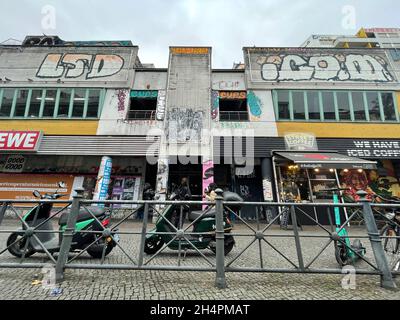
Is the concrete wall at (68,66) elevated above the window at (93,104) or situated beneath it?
elevated above

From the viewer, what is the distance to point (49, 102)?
12547 mm

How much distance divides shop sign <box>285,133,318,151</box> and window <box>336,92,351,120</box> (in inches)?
98.0

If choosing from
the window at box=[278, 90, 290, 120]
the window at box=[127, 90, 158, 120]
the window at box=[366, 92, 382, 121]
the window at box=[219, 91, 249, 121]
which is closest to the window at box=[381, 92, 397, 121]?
the window at box=[366, 92, 382, 121]

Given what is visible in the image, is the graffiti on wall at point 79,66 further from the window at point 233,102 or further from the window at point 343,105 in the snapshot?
the window at point 343,105

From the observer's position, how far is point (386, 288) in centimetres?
316

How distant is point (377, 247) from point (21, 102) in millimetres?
17806

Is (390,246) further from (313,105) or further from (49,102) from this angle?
(49,102)

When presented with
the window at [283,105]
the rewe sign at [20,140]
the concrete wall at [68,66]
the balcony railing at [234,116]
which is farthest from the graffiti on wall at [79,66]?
the window at [283,105]

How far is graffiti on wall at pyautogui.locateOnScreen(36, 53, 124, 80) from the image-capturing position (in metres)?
13.1

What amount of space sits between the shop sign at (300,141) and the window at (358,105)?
326 cm

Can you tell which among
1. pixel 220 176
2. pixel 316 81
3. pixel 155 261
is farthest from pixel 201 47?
pixel 155 261

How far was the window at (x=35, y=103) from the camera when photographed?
40.5ft

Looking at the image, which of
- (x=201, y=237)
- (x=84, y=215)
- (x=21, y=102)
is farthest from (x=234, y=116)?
(x=21, y=102)
